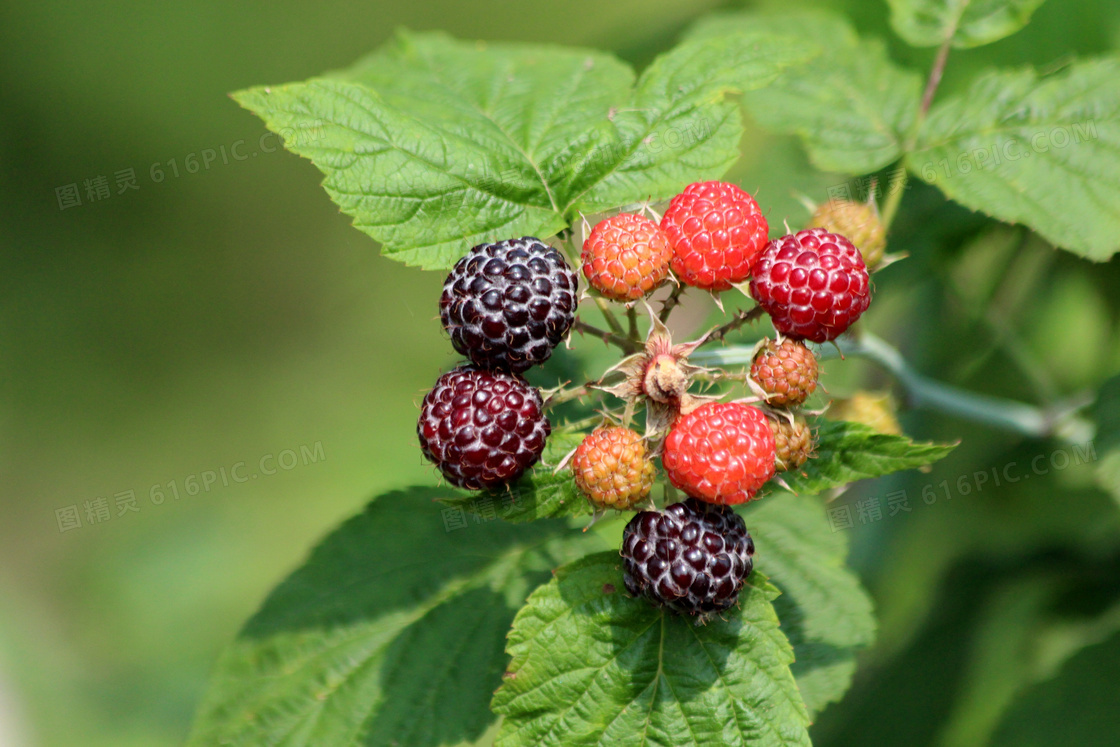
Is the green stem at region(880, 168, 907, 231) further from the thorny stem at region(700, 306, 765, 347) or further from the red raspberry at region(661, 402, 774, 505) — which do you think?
the red raspberry at region(661, 402, 774, 505)

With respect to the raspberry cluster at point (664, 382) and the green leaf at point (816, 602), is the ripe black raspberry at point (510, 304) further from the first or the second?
the green leaf at point (816, 602)

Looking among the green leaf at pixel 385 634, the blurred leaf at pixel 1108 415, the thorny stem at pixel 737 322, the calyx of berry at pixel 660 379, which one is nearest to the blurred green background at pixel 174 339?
the blurred leaf at pixel 1108 415

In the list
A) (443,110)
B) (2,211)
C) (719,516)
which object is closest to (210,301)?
(2,211)

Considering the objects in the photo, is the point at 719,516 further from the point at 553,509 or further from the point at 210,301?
the point at 210,301

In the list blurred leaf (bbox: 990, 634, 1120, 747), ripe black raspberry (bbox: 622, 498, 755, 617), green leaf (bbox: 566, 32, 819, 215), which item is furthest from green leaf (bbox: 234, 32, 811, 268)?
blurred leaf (bbox: 990, 634, 1120, 747)

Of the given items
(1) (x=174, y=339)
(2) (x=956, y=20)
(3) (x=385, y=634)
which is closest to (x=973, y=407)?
(2) (x=956, y=20)

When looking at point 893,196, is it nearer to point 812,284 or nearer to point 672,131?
point 672,131

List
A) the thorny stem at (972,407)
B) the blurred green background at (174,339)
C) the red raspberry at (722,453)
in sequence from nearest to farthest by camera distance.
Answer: the red raspberry at (722,453), the thorny stem at (972,407), the blurred green background at (174,339)
